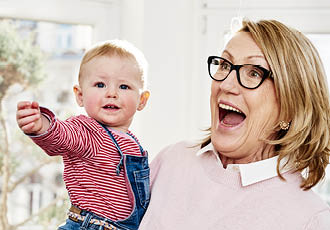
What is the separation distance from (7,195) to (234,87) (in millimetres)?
1347

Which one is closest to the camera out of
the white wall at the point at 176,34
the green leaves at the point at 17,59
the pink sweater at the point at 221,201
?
the pink sweater at the point at 221,201

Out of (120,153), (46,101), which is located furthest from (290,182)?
(46,101)

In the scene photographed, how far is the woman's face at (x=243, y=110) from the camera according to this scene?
159cm

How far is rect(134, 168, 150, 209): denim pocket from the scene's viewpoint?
162cm

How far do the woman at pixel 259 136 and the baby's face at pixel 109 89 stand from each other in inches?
10.4

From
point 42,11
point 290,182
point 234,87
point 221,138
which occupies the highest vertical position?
point 42,11

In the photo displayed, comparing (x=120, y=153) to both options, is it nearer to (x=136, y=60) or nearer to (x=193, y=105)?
(x=136, y=60)

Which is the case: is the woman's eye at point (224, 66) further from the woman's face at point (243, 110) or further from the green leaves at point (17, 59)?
the green leaves at point (17, 59)

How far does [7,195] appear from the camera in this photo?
2.46 metres

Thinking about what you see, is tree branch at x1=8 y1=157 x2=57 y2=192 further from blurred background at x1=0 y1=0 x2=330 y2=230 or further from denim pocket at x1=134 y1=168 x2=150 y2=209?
denim pocket at x1=134 y1=168 x2=150 y2=209

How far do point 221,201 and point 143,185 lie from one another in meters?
0.25

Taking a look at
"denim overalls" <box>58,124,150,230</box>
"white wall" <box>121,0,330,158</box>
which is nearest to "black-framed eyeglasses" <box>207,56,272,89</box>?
"denim overalls" <box>58,124,150,230</box>

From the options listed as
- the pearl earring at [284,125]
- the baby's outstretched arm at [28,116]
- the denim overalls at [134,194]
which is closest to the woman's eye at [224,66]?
the pearl earring at [284,125]

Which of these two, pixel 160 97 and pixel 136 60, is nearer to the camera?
pixel 136 60
